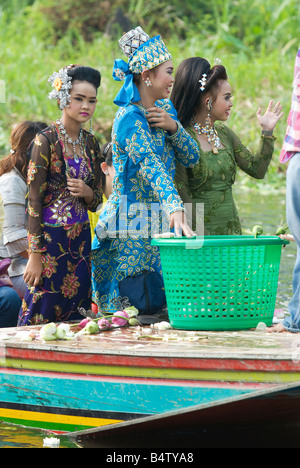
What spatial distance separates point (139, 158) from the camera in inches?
144

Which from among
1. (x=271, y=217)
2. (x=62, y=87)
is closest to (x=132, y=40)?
(x=62, y=87)

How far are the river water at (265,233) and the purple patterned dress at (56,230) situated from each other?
0.60 metres

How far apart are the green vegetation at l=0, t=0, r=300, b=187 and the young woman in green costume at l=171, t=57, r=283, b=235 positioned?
642 centimetres

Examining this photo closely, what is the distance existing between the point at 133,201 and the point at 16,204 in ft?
2.90

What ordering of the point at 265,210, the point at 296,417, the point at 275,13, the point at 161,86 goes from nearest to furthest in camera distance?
the point at 296,417
the point at 161,86
the point at 265,210
the point at 275,13

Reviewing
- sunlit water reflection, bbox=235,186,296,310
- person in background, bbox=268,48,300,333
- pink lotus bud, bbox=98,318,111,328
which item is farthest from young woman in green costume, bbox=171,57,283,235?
sunlit water reflection, bbox=235,186,296,310

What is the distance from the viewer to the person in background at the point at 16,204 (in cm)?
438

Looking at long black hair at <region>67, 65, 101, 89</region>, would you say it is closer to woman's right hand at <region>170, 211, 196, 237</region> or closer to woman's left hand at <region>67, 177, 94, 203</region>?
woman's left hand at <region>67, 177, 94, 203</region>

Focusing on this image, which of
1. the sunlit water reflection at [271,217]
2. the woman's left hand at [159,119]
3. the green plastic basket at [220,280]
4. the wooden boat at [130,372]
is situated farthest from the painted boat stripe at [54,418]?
the sunlit water reflection at [271,217]

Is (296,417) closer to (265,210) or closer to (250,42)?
(265,210)

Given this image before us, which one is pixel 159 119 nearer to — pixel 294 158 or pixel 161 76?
pixel 161 76

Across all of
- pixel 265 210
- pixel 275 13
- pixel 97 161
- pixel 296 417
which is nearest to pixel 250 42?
pixel 275 13

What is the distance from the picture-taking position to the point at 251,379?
3.11m

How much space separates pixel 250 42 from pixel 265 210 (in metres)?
6.91
